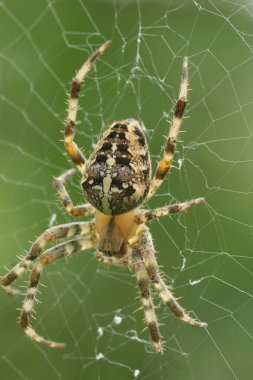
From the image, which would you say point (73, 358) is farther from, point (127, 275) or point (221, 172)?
point (221, 172)

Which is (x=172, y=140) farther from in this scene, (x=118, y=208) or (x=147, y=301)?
(x=147, y=301)

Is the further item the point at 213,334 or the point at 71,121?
the point at 213,334

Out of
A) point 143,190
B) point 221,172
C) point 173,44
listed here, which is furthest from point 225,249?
point 173,44

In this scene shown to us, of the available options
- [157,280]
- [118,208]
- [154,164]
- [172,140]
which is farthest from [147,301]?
[154,164]

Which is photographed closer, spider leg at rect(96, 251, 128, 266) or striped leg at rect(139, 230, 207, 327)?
striped leg at rect(139, 230, 207, 327)

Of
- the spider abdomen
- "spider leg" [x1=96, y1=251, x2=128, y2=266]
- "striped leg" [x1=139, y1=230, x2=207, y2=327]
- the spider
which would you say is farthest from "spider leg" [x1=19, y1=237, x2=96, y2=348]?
the spider abdomen

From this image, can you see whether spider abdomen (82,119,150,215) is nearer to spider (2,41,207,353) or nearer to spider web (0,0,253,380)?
spider (2,41,207,353)
